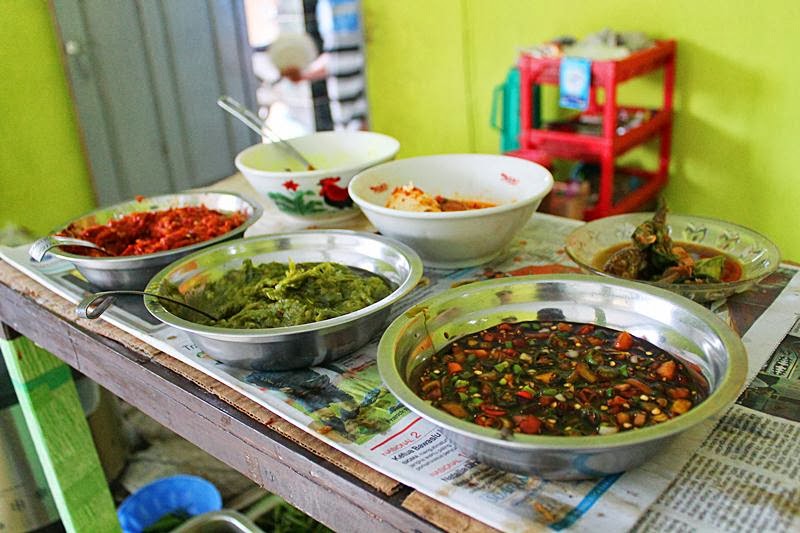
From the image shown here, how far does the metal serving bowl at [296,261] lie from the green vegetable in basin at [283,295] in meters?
0.04

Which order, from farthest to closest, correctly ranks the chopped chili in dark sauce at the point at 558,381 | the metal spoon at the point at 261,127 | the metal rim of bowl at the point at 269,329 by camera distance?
the metal spoon at the point at 261,127 → the metal rim of bowl at the point at 269,329 → the chopped chili in dark sauce at the point at 558,381

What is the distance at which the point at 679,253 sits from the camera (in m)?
1.25

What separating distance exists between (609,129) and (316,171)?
4.41ft

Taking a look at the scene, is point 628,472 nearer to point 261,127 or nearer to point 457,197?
point 457,197

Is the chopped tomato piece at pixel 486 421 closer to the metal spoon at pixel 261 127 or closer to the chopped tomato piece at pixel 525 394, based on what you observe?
the chopped tomato piece at pixel 525 394

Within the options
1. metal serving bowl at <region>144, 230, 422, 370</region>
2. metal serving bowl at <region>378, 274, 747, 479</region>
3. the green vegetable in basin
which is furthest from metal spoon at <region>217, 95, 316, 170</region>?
metal serving bowl at <region>378, 274, 747, 479</region>

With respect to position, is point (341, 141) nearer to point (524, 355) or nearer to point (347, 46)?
point (524, 355)

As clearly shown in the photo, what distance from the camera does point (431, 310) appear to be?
1.04 metres

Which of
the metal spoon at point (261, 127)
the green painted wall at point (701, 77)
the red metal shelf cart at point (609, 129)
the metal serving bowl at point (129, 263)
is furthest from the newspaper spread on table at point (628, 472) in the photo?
the green painted wall at point (701, 77)

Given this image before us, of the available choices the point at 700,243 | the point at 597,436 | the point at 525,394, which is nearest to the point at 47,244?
the point at 525,394

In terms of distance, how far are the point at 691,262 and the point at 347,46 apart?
2.98m

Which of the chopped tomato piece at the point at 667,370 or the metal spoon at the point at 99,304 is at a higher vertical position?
the metal spoon at the point at 99,304

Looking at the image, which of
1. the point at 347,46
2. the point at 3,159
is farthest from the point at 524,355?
the point at 347,46

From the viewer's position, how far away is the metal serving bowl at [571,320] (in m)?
0.75
